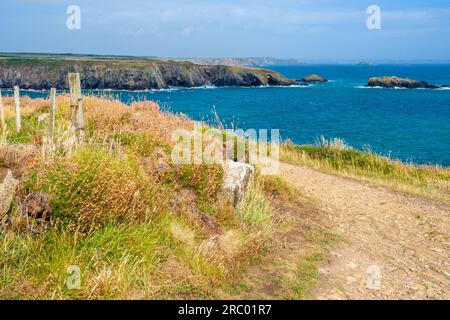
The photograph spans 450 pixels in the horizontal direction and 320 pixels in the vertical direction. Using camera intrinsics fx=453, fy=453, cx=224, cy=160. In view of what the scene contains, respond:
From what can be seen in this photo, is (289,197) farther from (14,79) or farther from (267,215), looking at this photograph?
(14,79)

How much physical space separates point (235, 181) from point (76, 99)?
3936 millimetres

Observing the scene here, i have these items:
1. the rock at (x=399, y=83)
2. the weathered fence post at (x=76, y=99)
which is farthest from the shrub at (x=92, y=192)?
the rock at (x=399, y=83)

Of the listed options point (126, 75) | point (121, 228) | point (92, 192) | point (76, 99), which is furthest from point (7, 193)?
point (126, 75)

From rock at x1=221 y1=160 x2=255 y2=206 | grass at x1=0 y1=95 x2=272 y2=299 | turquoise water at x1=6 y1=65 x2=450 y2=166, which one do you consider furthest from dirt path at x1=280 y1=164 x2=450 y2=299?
turquoise water at x1=6 y1=65 x2=450 y2=166

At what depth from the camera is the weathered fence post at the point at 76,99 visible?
9.91 metres

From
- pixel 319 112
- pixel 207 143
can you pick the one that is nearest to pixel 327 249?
pixel 207 143

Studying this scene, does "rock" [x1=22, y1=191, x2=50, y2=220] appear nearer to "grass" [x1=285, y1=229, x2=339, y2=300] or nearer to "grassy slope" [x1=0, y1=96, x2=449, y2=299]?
"grassy slope" [x1=0, y1=96, x2=449, y2=299]

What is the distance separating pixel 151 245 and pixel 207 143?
17.3 feet

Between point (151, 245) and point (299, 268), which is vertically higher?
point (151, 245)

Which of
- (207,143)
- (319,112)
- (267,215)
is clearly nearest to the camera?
(267,215)

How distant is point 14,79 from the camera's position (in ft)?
417

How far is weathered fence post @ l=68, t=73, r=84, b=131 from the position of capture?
32.5 ft

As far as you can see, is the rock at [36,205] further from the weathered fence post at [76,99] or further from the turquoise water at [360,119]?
the turquoise water at [360,119]
